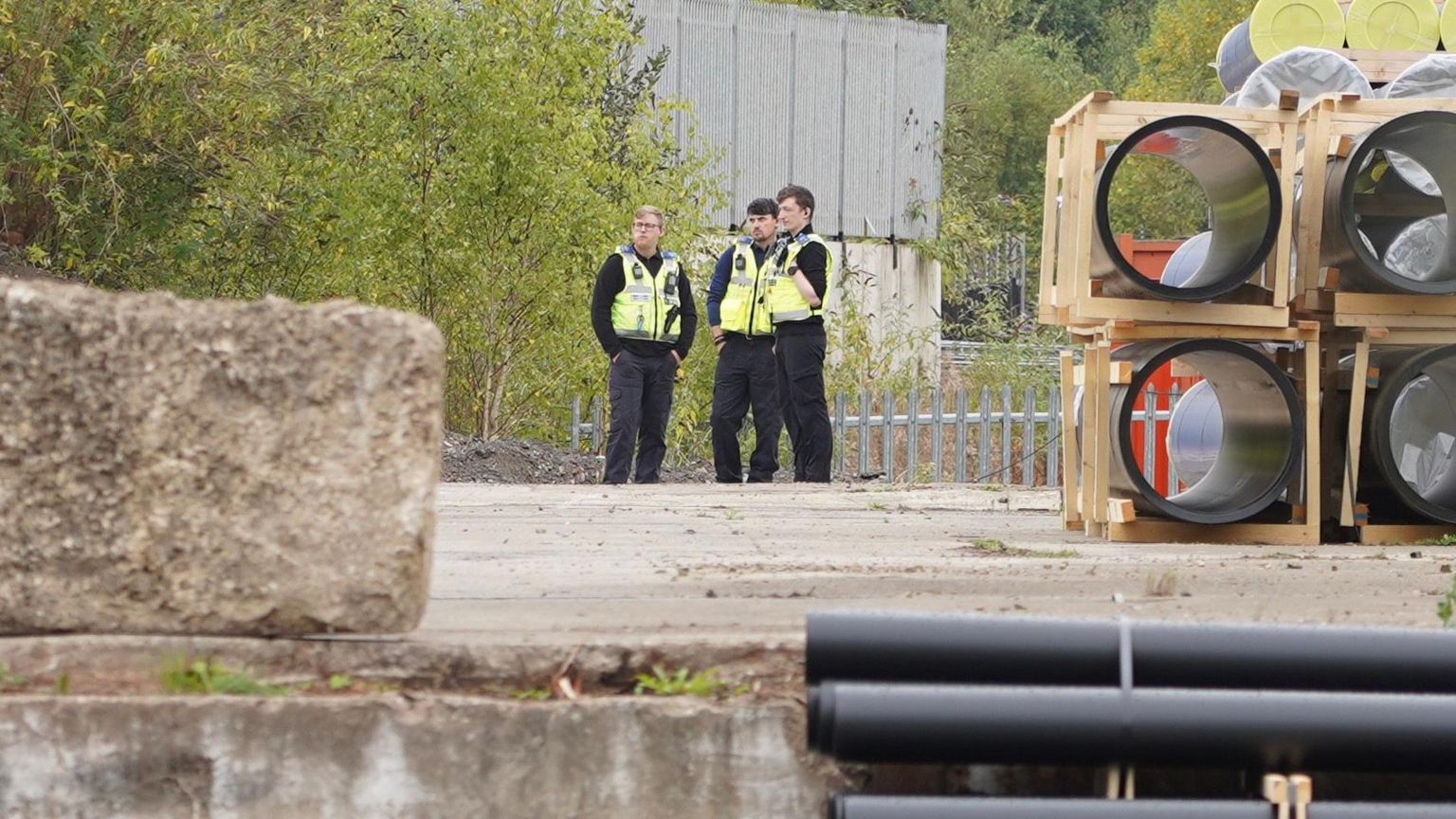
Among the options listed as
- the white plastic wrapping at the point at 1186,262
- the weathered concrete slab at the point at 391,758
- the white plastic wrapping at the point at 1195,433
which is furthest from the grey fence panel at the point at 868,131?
the weathered concrete slab at the point at 391,758

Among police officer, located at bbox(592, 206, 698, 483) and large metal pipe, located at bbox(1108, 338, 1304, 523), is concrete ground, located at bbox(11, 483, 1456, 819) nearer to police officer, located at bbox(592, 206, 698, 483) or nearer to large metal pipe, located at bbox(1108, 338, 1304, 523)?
large metal pipe, located at bbox(1108, 338, 1304, 523)

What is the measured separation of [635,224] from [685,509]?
3.77 metres

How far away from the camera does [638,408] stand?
1319 centimetres

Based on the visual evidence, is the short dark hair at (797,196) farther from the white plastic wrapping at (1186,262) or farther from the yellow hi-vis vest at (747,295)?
the white plastic wrapping at (1186,262)

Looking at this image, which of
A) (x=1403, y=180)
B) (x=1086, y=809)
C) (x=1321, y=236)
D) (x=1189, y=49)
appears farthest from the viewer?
(x=1189, y=49)

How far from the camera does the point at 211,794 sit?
4.20 metres

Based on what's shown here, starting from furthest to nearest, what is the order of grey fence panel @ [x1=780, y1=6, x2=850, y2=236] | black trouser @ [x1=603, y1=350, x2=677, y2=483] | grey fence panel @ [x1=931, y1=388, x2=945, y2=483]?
1. grey fence panel @ [x1=780, y1=6, x2=850, y2=236]
2. grey fence panel @ [x1=931, y1=388, x2=945, y2=483]
3. black trouser @ [x1=603, y1=350, x2=677, y2=483]

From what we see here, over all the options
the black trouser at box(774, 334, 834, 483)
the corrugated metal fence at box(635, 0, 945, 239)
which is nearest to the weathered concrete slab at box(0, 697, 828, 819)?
the black trouser at box(774, 334, 834, 483)

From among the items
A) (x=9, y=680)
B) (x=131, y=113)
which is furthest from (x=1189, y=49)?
(x=9, y=680)

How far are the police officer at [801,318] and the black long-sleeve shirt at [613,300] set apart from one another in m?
0.61

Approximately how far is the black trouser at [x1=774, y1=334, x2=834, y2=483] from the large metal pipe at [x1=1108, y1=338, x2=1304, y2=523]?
495 cm

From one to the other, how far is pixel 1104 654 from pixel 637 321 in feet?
29.6

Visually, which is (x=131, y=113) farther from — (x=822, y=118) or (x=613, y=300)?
(x=822, y=118)

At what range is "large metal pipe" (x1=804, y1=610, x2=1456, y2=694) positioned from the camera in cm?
418
